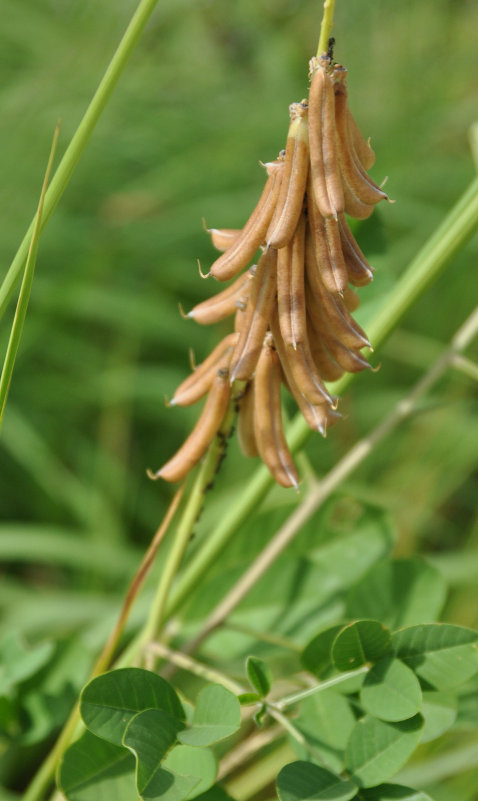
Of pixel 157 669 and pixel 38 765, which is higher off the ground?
pixel 157 669

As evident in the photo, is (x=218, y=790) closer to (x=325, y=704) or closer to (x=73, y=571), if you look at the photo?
(x=325, y=704)

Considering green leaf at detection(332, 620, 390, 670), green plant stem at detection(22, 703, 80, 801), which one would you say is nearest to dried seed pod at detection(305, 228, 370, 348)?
green leaf at detection(332, 620, 390, 670)

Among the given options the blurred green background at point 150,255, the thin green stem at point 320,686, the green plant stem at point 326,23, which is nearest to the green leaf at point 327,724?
the thin green stem at point 320,686

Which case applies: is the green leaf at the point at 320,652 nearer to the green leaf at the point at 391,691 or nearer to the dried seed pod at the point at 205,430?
the green leaf at the point at 391,691

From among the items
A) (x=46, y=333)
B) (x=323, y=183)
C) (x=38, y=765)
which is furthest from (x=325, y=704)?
(x=46, y=333)

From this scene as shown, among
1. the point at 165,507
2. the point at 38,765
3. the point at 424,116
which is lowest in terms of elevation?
the point at 38,765

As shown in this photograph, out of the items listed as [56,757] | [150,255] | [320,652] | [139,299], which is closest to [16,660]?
[56,757]

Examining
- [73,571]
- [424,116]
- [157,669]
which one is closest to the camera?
[157,669]
